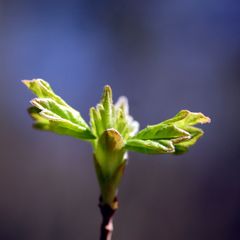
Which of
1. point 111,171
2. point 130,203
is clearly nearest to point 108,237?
point 111,171

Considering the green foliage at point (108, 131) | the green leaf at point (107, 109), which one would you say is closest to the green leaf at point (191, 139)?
the green foliage at point (108, 131)

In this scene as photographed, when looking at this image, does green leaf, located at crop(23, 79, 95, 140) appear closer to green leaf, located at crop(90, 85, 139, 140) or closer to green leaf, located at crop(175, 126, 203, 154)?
green leaf, located at crop(90, 85, 139, 140)

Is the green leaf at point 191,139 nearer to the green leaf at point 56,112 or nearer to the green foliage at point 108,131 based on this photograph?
the green foliage at point 108,131

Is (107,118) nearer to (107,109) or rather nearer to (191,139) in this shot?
(107,109)

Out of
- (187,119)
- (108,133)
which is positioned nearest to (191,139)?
(187,119)

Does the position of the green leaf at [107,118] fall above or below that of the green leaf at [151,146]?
above

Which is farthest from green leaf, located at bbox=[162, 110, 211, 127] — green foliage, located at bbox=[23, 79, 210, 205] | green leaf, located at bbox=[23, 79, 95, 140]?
green leaf, located at bbox=[23, 79, 95, 140]

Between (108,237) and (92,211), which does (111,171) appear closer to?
(108,237)

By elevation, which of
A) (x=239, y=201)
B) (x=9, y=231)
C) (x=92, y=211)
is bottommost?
(x=9, y=231)
